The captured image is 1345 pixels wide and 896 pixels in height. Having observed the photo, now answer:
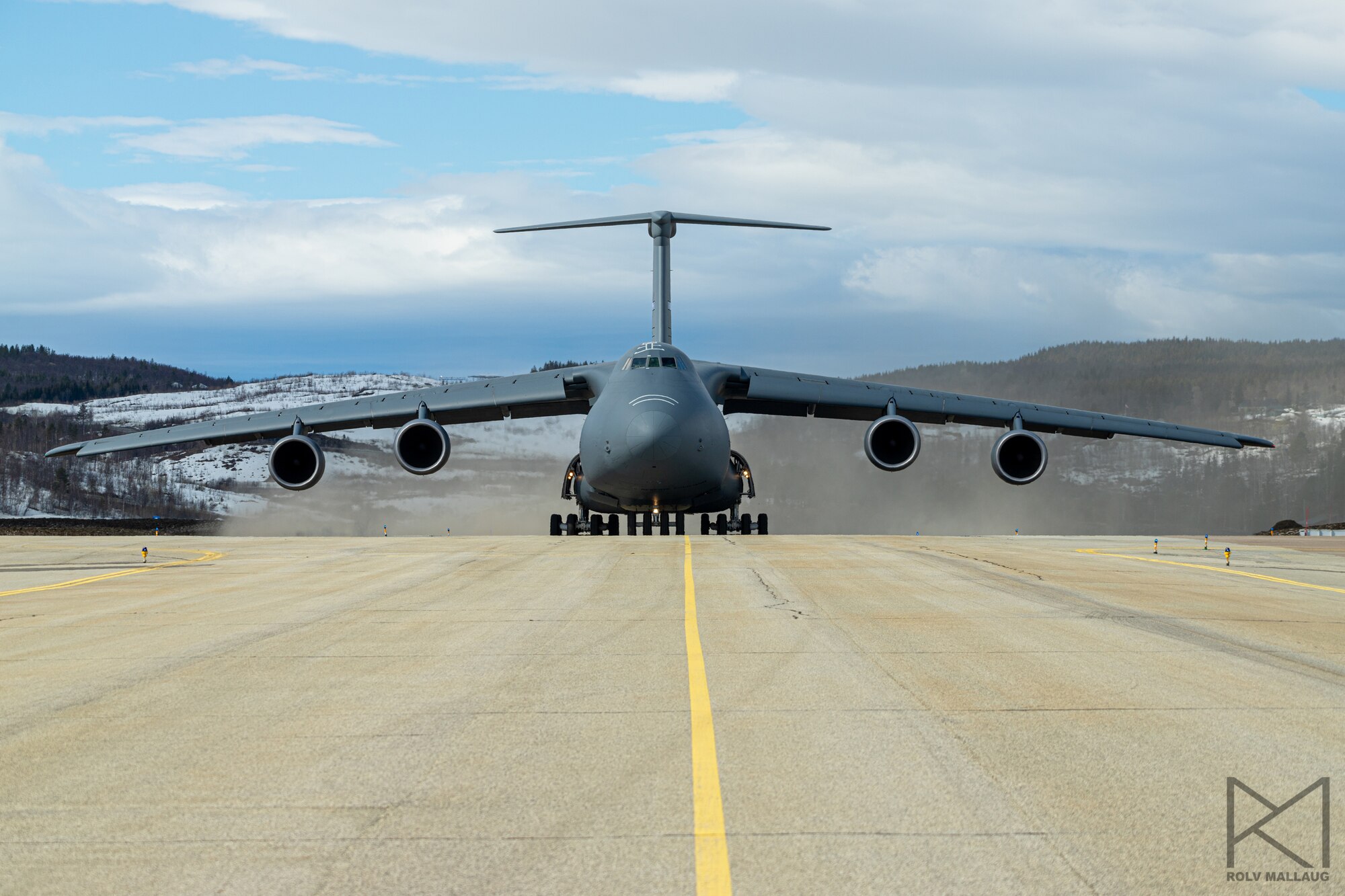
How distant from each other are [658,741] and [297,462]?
24.3 meters

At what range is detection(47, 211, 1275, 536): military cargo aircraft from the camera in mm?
25797

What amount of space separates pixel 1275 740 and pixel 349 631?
6.61 meters

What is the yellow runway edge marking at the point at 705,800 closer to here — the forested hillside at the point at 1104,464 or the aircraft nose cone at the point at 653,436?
the aircraft nose cone at the point at 653,436

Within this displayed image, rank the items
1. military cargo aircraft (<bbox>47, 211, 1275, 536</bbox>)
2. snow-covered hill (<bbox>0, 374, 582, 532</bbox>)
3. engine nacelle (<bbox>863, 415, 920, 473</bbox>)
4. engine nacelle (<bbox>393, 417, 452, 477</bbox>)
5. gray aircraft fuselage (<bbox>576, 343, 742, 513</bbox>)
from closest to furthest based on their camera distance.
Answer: gray aircraft fuselage (<bbox>576, 343, 742, 513</bbox>) < military cargo aircraft (<bbox>47, 211, 1275, 536</bbox>) < engine nacelle (<bbox>393, 417, 452, 477</bbox>) < engine nacelle (<bbox>863, 415, 920, 473</bbox>) < snow-covered hill (<bbox>0, 374, 582, 532</bbox>)

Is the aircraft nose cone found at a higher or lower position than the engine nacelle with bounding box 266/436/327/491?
higher

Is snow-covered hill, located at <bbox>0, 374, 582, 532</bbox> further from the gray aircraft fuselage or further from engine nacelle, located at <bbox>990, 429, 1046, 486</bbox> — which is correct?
engine nacelle, located at <bbox>990, 429, 1046, 486</bbox>

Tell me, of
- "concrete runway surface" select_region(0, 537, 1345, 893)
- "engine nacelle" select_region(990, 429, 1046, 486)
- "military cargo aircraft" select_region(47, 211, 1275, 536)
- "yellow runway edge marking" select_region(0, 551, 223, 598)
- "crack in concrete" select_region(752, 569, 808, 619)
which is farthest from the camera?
"engine nacelle" select_region(990, 429, 1046, 486)

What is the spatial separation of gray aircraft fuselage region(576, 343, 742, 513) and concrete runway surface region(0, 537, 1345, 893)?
1150 centimetres

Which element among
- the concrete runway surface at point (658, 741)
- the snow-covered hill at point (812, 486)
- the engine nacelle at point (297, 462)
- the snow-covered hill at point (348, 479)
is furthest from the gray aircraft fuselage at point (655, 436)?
the snow-covered hill at point (812, 486)

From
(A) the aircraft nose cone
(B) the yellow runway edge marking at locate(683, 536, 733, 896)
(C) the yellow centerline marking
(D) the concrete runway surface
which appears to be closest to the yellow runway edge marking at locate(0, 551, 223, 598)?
(D) the concrete runway surface

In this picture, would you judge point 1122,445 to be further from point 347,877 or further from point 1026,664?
point 347,877

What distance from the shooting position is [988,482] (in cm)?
7338

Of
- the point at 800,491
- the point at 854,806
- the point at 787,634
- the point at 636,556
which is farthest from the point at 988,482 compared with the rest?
the point at 854,806

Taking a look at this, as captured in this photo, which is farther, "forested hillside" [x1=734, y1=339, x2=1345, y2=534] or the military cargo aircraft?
"forested hillside" [x1=734, y1=339, x2=1345, y2=534]
